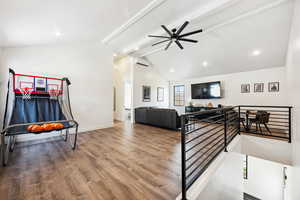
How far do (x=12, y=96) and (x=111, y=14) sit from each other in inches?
126

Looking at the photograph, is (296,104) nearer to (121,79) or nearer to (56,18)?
(56,18)

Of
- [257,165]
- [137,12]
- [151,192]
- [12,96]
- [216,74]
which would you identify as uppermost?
[137,12]

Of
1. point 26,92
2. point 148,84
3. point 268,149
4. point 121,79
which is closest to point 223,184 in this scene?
point 268,149

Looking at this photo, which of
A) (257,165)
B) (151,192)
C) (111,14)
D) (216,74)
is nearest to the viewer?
(151,192)

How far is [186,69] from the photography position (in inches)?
A: 295

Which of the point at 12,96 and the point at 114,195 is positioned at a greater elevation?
the point at 12,96

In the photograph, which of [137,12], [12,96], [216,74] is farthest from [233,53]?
[12,96]

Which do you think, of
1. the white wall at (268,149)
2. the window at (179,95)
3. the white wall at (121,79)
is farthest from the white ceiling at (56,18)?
the window at (179,95)

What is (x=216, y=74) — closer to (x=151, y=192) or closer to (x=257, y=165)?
(x=257, y=165)

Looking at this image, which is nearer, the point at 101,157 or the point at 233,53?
the point at 101,157

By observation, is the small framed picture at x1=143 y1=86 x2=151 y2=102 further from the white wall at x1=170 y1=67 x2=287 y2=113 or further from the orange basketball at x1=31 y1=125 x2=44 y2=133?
the orange basketball at x1=31 y1=125 x2=44 y2=133

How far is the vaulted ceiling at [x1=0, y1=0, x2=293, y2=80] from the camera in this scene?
105 inches

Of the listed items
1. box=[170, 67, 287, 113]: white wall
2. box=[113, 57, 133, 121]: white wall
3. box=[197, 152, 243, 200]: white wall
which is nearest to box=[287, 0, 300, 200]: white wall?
box=[197, 152, 243, 200]: white wall

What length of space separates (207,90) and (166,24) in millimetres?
4508
